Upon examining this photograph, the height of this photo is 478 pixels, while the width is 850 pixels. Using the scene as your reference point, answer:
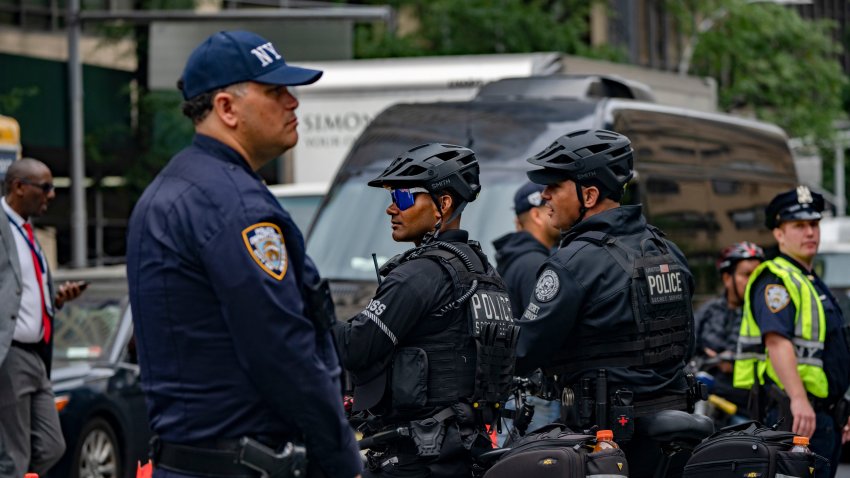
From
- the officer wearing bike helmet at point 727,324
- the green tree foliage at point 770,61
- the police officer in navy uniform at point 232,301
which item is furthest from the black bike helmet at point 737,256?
the green tree foliage at point 770,61

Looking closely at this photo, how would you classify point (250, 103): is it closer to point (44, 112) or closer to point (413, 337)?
point (413, 337)

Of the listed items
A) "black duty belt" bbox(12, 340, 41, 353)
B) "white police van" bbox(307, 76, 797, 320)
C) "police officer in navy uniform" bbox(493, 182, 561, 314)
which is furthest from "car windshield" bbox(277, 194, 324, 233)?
"black duty belt" bbox(12, 340, 41, 353)

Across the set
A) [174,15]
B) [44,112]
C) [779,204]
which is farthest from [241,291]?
[44,112]

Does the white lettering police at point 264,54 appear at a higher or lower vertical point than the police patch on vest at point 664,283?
higher

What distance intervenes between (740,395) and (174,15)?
39.2 feet

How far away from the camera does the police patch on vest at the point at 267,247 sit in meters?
3.99

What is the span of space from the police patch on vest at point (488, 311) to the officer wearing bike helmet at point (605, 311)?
22cm

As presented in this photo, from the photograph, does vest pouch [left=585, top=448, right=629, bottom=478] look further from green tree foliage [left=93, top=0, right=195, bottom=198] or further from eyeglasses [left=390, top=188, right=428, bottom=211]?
green tree foliage [left=93, top=0, right=195, bottom=198]

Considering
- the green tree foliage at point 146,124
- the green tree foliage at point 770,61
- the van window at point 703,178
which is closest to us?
the van window at point 703,178

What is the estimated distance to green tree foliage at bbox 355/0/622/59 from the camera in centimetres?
2703

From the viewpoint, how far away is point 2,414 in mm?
7543

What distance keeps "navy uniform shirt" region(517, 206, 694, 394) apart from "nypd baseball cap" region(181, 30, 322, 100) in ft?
6.26

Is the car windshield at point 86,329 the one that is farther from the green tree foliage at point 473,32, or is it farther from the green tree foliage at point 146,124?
the green tree foliage at point 473,32

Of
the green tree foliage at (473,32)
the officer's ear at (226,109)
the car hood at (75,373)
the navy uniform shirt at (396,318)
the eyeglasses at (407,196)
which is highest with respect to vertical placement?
the green tree foliage at (473,32)
